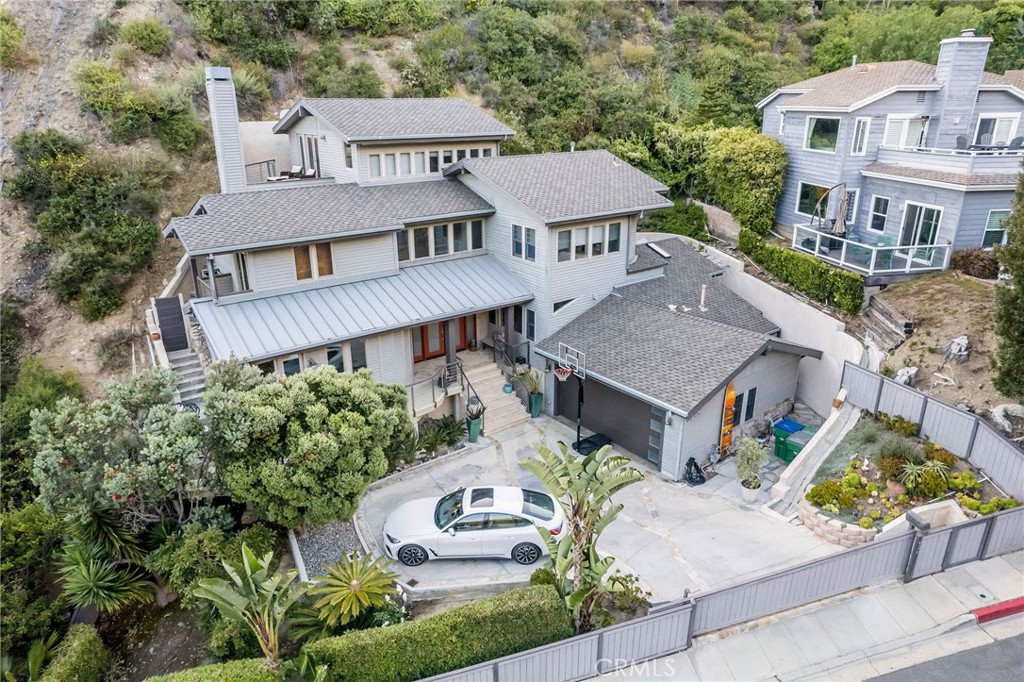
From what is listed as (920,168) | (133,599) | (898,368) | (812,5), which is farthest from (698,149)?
(812,5)

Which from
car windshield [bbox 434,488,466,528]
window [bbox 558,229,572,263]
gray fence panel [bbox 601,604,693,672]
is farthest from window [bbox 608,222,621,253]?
gray fence panel [bbox 601,604,693,672]

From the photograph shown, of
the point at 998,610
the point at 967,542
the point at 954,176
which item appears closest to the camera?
the point at 998,610

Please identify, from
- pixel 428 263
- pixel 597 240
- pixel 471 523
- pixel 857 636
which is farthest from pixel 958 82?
pixel 471 523

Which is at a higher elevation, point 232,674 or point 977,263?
point 977,263

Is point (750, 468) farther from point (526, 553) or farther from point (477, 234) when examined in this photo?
point (477, 234)

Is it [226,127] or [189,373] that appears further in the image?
[226,127]

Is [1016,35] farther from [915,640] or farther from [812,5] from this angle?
[915,640]

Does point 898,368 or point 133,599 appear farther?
point 898,368
